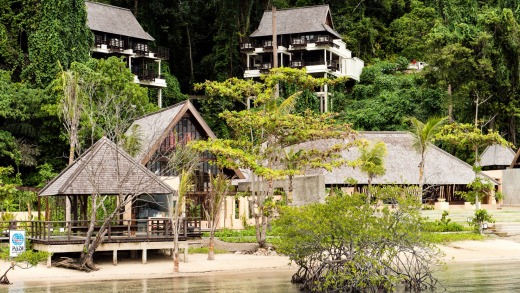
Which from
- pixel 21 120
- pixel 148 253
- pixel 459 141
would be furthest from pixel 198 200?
pixel 459 141

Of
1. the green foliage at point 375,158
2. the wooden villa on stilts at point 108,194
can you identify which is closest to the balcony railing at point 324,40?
the green foliage at point 375,158

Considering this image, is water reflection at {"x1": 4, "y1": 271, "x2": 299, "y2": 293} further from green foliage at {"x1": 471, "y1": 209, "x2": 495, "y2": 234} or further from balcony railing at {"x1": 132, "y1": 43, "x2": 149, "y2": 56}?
balcony railing at {"x1": 132, "y1": 43, "x2": 149, "y2": 56}

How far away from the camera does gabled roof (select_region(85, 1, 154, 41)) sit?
2672 inches

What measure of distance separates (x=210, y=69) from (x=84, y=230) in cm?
4180

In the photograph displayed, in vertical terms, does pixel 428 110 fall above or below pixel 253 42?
below

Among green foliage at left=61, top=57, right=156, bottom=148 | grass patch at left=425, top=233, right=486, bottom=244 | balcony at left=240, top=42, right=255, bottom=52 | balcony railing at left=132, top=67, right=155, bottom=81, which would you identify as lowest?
grass patch at left=425, top=233, right=486, bottom=244

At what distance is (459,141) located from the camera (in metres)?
56.5

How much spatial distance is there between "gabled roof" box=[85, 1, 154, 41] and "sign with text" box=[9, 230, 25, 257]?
128ft

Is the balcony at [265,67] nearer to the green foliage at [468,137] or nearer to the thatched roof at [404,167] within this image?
the thatched roof at [404,167]

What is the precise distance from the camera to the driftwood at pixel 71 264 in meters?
32.3

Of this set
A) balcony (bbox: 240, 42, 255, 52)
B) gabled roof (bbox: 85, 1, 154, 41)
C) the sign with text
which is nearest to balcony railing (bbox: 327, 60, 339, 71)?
balcony (bbox: 240, 42, 255, 52)

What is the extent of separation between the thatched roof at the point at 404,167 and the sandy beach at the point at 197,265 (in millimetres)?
13472

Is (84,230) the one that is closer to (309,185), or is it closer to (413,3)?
(309,185)

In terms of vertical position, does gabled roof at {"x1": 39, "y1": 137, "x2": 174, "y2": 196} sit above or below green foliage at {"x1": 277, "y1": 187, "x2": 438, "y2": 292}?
above
